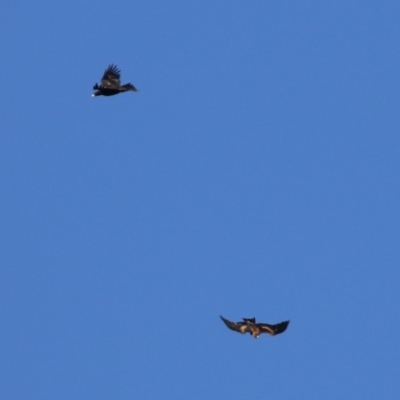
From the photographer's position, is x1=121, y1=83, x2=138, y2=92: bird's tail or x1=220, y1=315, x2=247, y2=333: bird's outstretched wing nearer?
x1=220, y1=315, x2=247, y2=333: bird's outstretched wing

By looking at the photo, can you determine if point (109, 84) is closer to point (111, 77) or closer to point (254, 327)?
point (111, 77)

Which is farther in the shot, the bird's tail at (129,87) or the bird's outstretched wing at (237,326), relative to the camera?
the bird's tail at (129,87)

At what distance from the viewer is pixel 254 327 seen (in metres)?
62.5

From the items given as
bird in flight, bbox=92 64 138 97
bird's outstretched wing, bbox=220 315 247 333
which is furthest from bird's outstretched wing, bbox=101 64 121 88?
bird's outstretched wing, bbox=220 315 247 333

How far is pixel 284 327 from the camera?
2437 inches

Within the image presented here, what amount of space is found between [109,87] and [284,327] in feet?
51.3

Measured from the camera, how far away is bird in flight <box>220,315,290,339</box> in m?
62.1

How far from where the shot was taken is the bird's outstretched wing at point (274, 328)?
61938 mm

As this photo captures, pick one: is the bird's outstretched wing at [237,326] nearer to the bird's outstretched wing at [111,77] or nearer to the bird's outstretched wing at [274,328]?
the bird's outstretched wing at [274,328]

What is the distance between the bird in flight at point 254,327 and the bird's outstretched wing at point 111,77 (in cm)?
1385

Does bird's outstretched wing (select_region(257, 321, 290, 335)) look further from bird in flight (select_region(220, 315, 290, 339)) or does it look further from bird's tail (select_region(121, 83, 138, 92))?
bird's tail (select_region(121, 83, 138, 92))

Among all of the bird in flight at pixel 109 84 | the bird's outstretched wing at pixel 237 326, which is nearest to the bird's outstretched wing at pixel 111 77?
the bird in flight at pixel 109 84

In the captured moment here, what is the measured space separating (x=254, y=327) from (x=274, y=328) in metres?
0.96

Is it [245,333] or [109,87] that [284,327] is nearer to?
[245,333]
